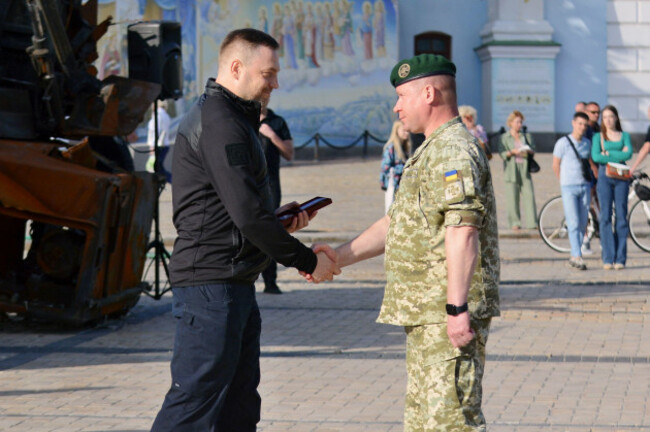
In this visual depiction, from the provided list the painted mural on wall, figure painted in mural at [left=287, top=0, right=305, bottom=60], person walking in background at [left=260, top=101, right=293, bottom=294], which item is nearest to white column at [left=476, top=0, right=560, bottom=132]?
the painted mural on wall

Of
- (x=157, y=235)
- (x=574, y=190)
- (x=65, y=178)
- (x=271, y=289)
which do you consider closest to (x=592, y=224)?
(x=574, y=190)

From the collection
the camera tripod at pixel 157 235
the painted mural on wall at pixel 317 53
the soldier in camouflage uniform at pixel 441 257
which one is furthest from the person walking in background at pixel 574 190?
the painted mural on wall at pixel 317 53

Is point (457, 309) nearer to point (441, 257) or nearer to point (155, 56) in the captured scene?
point (441, 257)

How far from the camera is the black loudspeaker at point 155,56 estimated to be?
10.9 metres

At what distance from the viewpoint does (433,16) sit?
1489 inches

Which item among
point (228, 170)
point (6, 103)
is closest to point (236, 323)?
point (228, 170)

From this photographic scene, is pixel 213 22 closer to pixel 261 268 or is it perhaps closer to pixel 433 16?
pixel 433 16

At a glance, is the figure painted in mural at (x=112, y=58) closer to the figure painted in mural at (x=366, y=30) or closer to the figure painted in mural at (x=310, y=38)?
the figure painted in mural at (x=310, y=38)

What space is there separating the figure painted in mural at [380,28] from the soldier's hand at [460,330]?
32.3 meters

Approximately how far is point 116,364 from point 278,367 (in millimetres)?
1123

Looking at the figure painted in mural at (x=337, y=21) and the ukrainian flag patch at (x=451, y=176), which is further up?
the figure painted in mural at (x=337, y=21)

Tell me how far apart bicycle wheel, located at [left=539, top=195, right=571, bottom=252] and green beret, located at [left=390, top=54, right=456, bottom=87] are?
11.5m

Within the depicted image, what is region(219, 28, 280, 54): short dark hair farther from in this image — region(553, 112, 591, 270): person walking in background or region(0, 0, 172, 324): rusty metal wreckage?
region(553, 112, 591, 270): person walking in background

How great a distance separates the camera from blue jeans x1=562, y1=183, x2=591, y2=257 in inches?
555
